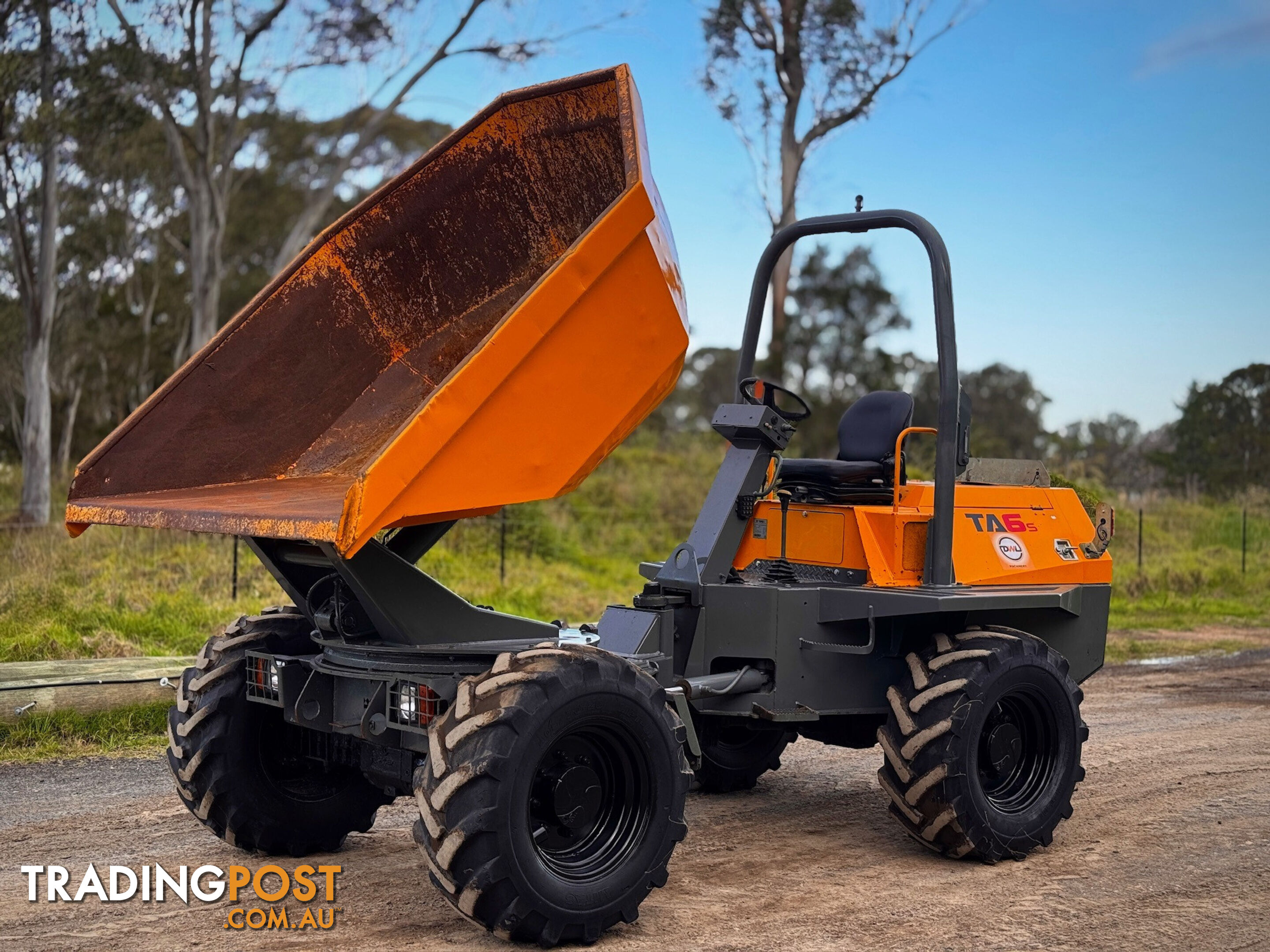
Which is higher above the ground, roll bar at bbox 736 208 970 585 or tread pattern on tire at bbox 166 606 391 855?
roll bar at bbox 736 208 970 585

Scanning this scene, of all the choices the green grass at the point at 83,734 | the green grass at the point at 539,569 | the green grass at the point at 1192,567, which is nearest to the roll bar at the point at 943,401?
the green grass at the point at 83,734

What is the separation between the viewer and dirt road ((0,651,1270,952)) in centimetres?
489

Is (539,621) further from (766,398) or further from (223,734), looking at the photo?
(766,398)

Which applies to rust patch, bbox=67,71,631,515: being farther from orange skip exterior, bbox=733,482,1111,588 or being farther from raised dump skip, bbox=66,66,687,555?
→ orange skip exterior, bbox=733,482,1111,588

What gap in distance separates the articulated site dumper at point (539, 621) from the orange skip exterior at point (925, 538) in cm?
2

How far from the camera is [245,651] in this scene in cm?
570

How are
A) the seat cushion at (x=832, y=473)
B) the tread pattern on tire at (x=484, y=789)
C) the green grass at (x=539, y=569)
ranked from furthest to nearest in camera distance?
the green grass at (x=539, y=569)
the seat cushion at (x=832, y=473)
the tread pattern on tire at (x=484, y=789)

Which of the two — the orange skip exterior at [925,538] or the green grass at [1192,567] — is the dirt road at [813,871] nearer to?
the orange skip exterior at [925,538]

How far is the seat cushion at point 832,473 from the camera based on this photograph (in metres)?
6.46

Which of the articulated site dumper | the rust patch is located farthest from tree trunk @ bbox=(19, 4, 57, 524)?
the articulated site dumper

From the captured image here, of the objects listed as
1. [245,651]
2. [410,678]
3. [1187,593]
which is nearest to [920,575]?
[410,678]

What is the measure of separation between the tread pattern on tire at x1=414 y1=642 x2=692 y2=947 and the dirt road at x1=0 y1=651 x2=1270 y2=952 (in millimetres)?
245

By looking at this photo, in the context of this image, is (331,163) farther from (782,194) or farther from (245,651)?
(245,651)

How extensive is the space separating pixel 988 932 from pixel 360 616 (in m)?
2.79
